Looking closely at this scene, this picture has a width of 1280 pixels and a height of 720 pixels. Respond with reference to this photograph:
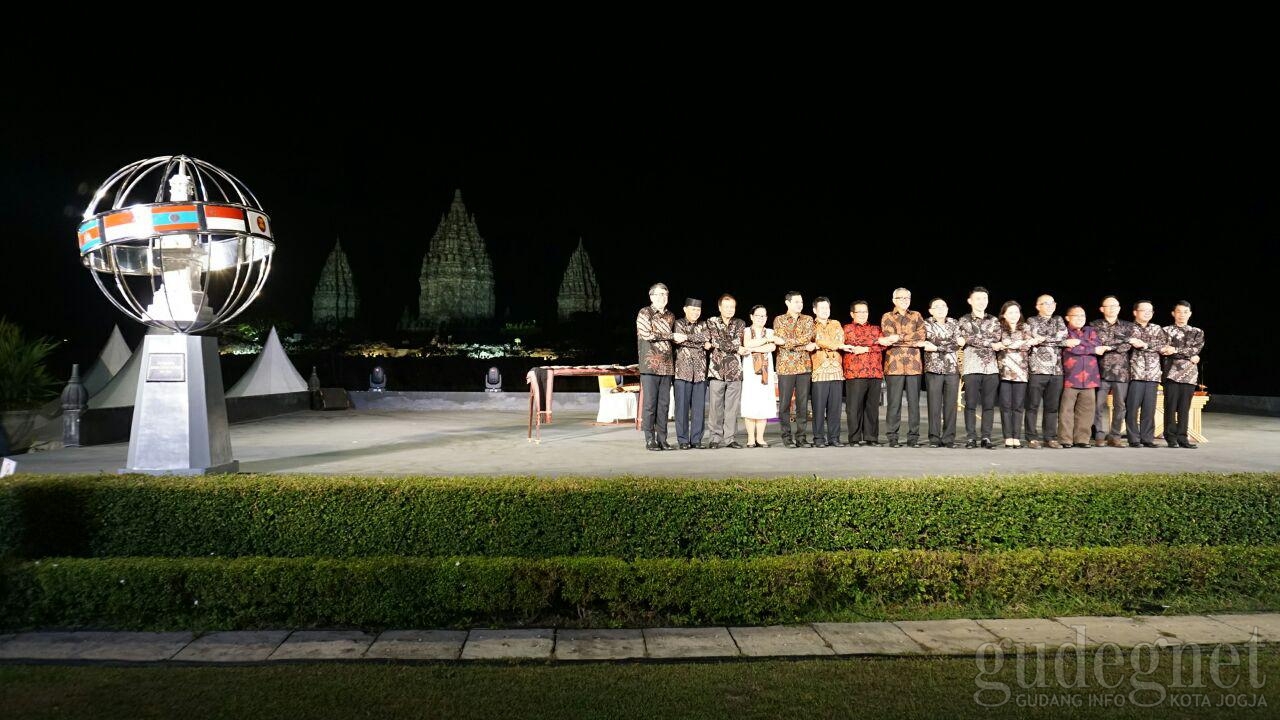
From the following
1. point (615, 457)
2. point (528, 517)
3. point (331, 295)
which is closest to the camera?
point (528, 517)

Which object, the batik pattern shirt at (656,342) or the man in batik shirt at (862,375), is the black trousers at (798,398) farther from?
the batik pattern shirt at (656,342)

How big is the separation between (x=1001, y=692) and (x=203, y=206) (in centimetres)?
743

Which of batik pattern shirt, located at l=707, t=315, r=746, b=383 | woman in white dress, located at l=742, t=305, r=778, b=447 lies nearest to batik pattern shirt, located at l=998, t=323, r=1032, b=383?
woman in white dress, located at l=742, t=305, r=778, b=447

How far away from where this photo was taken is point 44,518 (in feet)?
17.9

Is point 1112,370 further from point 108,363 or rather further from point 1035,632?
point 108,363

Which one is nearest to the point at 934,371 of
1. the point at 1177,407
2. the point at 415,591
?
the point at 1177,407

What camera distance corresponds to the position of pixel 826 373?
10.5 m

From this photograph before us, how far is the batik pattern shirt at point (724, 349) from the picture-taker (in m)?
10.2

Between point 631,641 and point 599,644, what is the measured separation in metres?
0.19

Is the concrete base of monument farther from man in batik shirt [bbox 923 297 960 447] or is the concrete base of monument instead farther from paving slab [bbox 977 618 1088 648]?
paving slab [bbox 977 618 1088 648]

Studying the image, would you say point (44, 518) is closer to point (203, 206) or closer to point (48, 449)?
point (203, 206)

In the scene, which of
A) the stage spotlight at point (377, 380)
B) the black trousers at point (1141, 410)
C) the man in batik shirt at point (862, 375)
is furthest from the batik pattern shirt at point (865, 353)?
the stage spotlight at point (377, 380)

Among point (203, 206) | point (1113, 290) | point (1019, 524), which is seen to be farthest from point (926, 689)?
point (1113, 290)

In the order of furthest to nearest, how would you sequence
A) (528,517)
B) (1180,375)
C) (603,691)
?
(1180,375) → (528,517) → (603,691)
